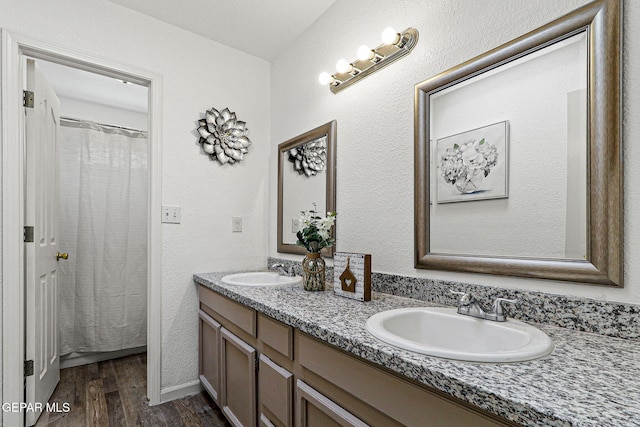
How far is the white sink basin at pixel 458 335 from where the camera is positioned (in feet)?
2.47

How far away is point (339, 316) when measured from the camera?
3.69 feet

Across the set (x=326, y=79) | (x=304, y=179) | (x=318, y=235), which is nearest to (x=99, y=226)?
(x=304, y=179)

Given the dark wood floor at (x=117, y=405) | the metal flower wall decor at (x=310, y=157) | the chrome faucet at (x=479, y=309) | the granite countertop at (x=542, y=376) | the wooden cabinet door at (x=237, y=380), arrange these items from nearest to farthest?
the granite countertop at (x=542, y=376), the chrome faucet at (x=479, y=309), the wooden cabinet door at (x=237, y=380), the dark wood floor at (x=117, y=405), the metal flower wall decor at (x=310, y=157)

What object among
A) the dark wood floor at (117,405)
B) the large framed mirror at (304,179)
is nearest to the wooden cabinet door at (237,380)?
the dark wood floor at (117,405)

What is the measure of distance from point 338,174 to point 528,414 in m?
1.40

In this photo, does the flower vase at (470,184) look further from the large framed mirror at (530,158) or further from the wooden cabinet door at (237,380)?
the wooden cabinet door at (237,380)

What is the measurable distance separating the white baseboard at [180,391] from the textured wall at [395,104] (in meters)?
1.34

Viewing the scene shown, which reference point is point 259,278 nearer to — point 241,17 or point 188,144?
point 188,144

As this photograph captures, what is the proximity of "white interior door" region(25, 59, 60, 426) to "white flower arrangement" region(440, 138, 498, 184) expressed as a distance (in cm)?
207

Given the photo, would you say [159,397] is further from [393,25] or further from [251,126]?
[393,25]

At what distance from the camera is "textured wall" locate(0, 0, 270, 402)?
187 cm

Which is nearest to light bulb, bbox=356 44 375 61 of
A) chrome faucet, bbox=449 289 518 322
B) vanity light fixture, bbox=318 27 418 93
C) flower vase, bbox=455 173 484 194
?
vanity light fixture, bbox=318 27 418 93

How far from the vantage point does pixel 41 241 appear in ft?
6.17

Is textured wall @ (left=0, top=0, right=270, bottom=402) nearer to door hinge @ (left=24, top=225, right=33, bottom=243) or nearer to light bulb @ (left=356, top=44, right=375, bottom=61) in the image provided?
door hinge @ (left=24, top=225, right=33, bottom=243)
